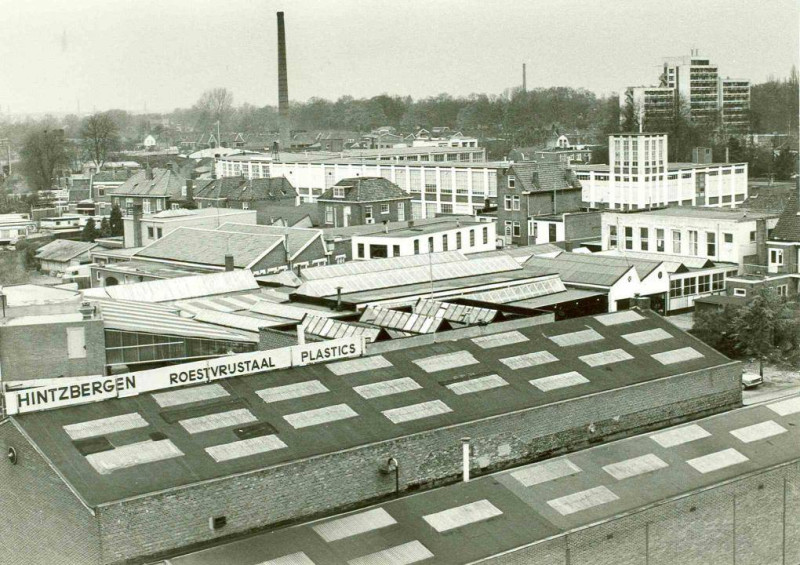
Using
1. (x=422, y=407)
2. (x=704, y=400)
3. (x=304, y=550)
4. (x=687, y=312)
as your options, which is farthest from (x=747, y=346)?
(x=304, y=550)

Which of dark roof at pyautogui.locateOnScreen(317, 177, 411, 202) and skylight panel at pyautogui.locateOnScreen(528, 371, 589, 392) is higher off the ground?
dark roof at pyautogui.locateOnScreen(317, 177, 411, 202)

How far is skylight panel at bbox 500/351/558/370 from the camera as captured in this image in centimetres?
3038

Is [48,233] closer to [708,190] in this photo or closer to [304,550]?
[708,190]

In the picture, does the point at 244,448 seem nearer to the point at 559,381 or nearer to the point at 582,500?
the point at 582,500

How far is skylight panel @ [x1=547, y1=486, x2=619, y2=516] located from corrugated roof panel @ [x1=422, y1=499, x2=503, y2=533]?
145 cm

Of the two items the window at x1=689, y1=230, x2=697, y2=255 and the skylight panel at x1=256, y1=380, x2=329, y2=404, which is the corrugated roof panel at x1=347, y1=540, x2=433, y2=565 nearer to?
the skylight panel at x1=256, y1=380, x2=329, y2=404

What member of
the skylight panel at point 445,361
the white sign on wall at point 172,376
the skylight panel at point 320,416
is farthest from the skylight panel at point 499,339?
the skylight panel at point 320,416

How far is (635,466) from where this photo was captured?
25.4m

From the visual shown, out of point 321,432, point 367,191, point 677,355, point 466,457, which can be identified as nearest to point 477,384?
point 466,457

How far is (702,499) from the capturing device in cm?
2469

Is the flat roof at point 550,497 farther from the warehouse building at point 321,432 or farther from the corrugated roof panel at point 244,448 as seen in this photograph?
the corrugated roof panel at point 244,448

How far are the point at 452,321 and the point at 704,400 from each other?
27.7ft

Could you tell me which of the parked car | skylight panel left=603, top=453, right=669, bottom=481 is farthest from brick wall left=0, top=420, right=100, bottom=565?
the parked car

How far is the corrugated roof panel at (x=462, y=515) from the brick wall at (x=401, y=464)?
3050 millimetres
